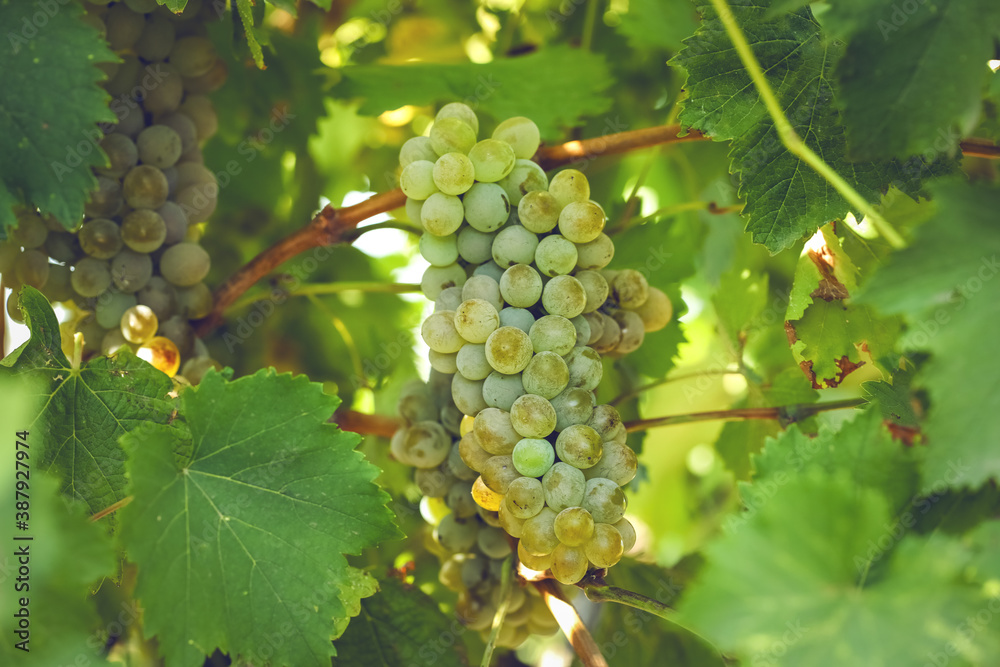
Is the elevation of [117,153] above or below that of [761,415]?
above

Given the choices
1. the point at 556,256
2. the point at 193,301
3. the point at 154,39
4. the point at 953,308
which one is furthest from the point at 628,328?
the point at 154,39

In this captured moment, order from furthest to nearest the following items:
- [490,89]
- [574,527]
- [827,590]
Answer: [490,89] < [574,527] < [827,590]

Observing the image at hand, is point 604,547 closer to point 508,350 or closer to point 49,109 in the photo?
point 508,350

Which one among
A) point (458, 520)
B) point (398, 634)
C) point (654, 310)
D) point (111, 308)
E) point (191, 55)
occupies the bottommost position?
point (398, 634)

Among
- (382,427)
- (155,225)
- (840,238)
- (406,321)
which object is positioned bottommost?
(406,321)

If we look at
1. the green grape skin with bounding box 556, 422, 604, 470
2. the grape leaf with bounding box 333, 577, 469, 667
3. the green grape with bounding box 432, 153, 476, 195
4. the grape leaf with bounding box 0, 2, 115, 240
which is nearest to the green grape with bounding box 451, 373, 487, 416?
the green grape skin with bounding box 556, 422, 604, 470

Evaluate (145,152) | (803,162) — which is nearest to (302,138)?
(145,152)

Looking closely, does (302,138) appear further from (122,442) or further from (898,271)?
(898,271)

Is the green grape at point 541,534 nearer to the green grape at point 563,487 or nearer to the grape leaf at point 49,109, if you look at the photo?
the green grape at point 563,487
